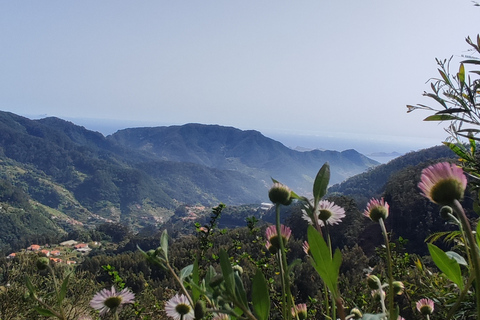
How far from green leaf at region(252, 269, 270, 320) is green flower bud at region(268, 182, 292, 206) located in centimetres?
12

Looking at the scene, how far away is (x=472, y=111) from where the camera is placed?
4.30 ft

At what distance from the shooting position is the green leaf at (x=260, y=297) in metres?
0.50

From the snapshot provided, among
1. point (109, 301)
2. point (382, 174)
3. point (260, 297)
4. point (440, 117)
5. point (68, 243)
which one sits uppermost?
point (440, 117)

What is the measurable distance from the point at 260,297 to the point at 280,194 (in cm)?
16

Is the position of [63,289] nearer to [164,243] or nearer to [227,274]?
[164,243]

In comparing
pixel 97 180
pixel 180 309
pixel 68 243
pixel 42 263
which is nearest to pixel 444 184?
pixel 180 309

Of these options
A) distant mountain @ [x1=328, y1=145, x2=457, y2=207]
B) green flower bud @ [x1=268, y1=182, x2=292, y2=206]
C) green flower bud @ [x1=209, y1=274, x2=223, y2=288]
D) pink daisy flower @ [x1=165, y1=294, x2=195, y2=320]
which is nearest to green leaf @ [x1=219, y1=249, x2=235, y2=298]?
green flower bud @ [x1=209, y1=274, x2=223, y2=288]

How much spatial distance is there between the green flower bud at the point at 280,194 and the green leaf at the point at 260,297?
12cm

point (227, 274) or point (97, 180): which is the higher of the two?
point (227, 274)

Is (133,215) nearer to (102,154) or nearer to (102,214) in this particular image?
(102,214)

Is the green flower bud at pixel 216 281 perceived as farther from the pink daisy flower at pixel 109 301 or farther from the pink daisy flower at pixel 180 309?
the pink daisy flower at pixel 109 301

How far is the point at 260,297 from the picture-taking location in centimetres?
50

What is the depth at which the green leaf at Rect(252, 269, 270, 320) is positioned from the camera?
1.64 ft

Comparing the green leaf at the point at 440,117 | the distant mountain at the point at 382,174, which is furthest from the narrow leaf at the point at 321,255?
the distant mountain at the point at 382,174
